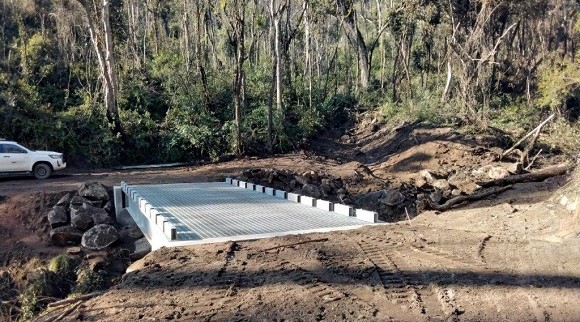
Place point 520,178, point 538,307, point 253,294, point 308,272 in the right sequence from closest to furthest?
point 538,307 < point 253,294 < point 308,272 < point 520,178

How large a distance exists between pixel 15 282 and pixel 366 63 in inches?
1074

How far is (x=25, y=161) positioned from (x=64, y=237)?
556 cm

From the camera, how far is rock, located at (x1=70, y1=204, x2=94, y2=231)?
40.2 ft

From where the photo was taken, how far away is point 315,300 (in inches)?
207

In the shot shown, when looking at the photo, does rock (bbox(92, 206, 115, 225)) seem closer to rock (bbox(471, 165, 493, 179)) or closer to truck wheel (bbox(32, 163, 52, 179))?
truck wheel (bbox(32, 163, 52, 179))

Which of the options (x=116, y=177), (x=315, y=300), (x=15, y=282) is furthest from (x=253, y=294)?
(x=116, y=177)

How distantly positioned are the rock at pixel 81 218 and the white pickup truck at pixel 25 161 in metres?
4.79

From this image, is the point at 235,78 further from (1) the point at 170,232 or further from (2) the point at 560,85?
(2) the point at 560,85

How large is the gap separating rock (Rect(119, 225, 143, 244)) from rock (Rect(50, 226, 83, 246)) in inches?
40.6

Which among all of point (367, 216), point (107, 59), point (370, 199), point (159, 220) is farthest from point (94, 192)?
point (107, 59)

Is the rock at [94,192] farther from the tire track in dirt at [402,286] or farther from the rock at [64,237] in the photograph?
the tire track in dirt at [402,286]

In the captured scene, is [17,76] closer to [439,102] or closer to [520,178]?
[439,102]

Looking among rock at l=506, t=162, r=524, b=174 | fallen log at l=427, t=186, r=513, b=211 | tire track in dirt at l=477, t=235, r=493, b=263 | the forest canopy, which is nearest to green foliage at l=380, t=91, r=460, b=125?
the forest canopy

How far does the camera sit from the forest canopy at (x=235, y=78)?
20734mm
